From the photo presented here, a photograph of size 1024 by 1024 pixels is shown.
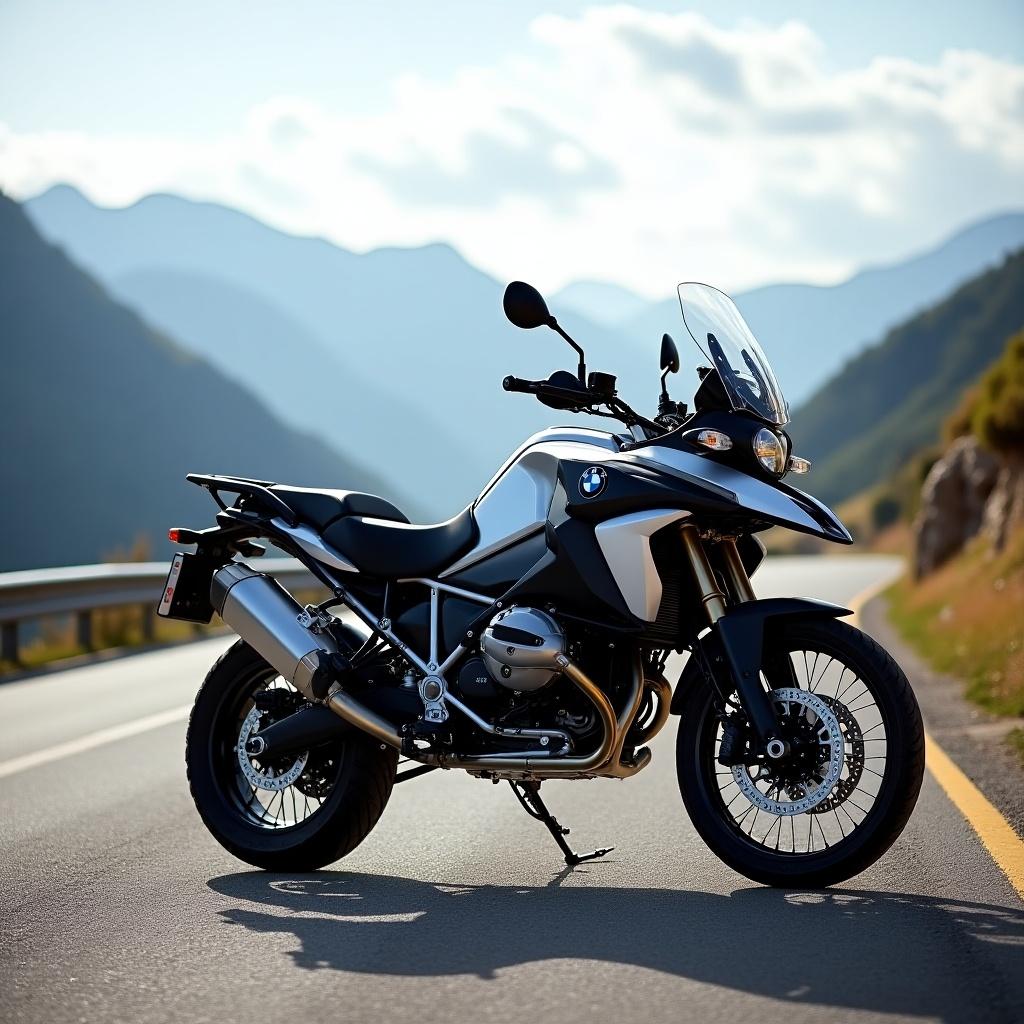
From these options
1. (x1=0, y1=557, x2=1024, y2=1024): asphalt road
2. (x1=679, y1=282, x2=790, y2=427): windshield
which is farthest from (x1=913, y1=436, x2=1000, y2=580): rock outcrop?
(x1=679, y1=282, x2=790, y2=427): windshield

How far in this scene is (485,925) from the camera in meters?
4.83

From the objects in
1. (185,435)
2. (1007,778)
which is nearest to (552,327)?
(1007,778)

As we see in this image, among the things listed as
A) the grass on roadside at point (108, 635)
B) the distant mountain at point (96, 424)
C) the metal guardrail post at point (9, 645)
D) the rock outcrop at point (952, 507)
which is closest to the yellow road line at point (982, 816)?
the metal guardrail post at point (9, 645)

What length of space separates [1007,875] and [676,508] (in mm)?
1721

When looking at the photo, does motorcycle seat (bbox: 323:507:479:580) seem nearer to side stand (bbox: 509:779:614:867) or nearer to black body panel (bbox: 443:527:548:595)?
black body panel (bbox: 443:527:548:595)

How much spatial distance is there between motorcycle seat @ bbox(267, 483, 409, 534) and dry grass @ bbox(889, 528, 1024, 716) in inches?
211

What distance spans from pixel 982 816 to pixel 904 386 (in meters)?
135

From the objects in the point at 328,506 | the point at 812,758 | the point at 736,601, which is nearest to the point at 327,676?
the point at 328,506

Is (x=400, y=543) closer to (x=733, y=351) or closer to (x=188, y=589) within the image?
(x=188, y=589)

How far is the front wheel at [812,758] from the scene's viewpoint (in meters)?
5.05

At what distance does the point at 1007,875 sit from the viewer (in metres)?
5.36

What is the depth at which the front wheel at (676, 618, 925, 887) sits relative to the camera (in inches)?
199

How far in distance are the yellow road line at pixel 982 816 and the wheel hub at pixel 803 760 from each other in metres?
0.74

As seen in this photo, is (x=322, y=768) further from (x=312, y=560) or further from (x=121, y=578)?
(x=121, y=578)
